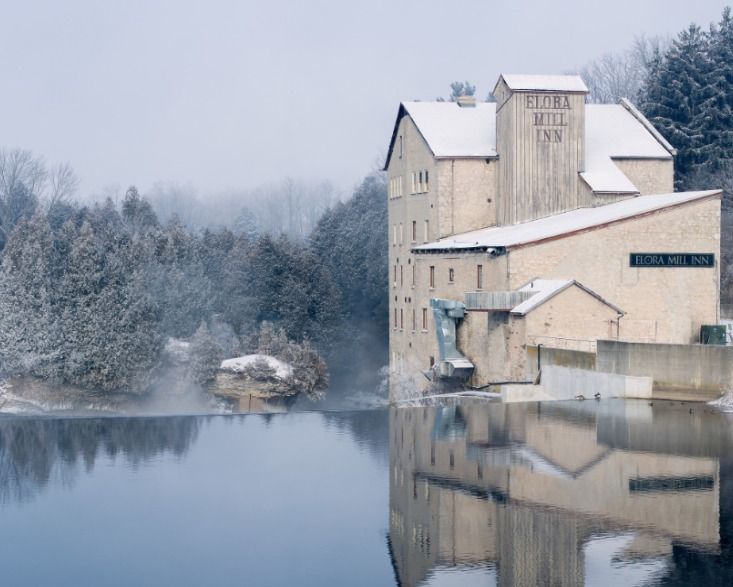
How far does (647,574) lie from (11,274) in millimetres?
41350

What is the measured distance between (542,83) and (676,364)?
18948 millimetres

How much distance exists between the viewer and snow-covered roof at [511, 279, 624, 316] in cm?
3288

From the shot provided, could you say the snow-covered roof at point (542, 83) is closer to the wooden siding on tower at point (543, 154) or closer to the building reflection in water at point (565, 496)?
the wooden siding on tower at point (543, 154)

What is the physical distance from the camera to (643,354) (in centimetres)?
2725

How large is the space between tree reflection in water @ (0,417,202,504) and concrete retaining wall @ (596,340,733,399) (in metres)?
9.70

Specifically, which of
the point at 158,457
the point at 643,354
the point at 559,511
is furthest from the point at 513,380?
the point at 559,511

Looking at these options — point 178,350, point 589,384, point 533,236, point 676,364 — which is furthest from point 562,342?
point 178,350

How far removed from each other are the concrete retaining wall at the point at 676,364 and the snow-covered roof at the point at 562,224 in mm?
8790

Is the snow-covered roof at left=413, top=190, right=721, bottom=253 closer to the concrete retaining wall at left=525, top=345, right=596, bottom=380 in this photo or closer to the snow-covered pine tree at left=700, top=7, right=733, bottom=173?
the concrete retaining wall at left=525, top=345, right=596, bottom=380

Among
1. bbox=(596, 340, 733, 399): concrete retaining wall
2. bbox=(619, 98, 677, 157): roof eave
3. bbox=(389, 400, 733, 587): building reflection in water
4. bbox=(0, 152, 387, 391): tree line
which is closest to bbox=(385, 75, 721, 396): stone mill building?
bbox=(619, 98, 677, 157): roof eave

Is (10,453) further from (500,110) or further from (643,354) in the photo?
(500,110)

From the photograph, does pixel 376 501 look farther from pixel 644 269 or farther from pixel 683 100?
pixel 683 100

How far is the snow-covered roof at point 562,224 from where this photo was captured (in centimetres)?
3644

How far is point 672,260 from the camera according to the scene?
1464 inches
